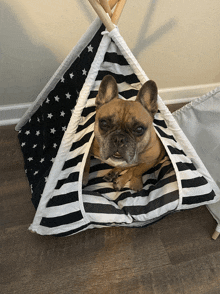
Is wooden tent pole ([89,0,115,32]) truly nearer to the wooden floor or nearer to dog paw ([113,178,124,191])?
dog paw ([113,178,124,191])

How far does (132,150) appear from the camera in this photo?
4.28 ft

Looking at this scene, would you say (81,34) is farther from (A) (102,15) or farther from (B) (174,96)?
(B) (174,96)

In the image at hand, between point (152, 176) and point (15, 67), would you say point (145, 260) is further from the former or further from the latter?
point (15, 67)

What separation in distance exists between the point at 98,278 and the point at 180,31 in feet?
7.51

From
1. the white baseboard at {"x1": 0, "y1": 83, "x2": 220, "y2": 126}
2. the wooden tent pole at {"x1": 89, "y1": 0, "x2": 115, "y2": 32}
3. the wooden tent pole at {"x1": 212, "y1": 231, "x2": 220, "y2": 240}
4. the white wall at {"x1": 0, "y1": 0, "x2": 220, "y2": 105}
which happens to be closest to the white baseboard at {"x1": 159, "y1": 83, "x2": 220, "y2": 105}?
the white baseboard at {"x1": 0, "y1": 83, "x2": 220, "y2": 126}

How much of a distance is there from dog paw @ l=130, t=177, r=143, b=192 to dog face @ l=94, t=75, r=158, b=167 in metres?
0.34

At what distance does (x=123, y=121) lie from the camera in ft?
4.26

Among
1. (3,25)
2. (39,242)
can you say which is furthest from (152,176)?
(3,25)

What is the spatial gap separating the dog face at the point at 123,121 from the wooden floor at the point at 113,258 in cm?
62

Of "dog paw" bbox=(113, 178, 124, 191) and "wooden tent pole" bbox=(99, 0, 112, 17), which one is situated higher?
"wooden tent pole" bbox=(99, 0, 112, 17)

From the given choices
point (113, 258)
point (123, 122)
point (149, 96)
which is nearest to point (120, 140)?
point (123, 122)

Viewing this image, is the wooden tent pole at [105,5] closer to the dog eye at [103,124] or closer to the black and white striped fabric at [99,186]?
the black and white striped fabric at [99,186]

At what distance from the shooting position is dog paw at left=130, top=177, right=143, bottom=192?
5.28 feet

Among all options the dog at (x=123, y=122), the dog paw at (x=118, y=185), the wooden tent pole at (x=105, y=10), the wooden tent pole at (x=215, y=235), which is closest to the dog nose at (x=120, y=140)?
the dog at (x=123, y=122)
